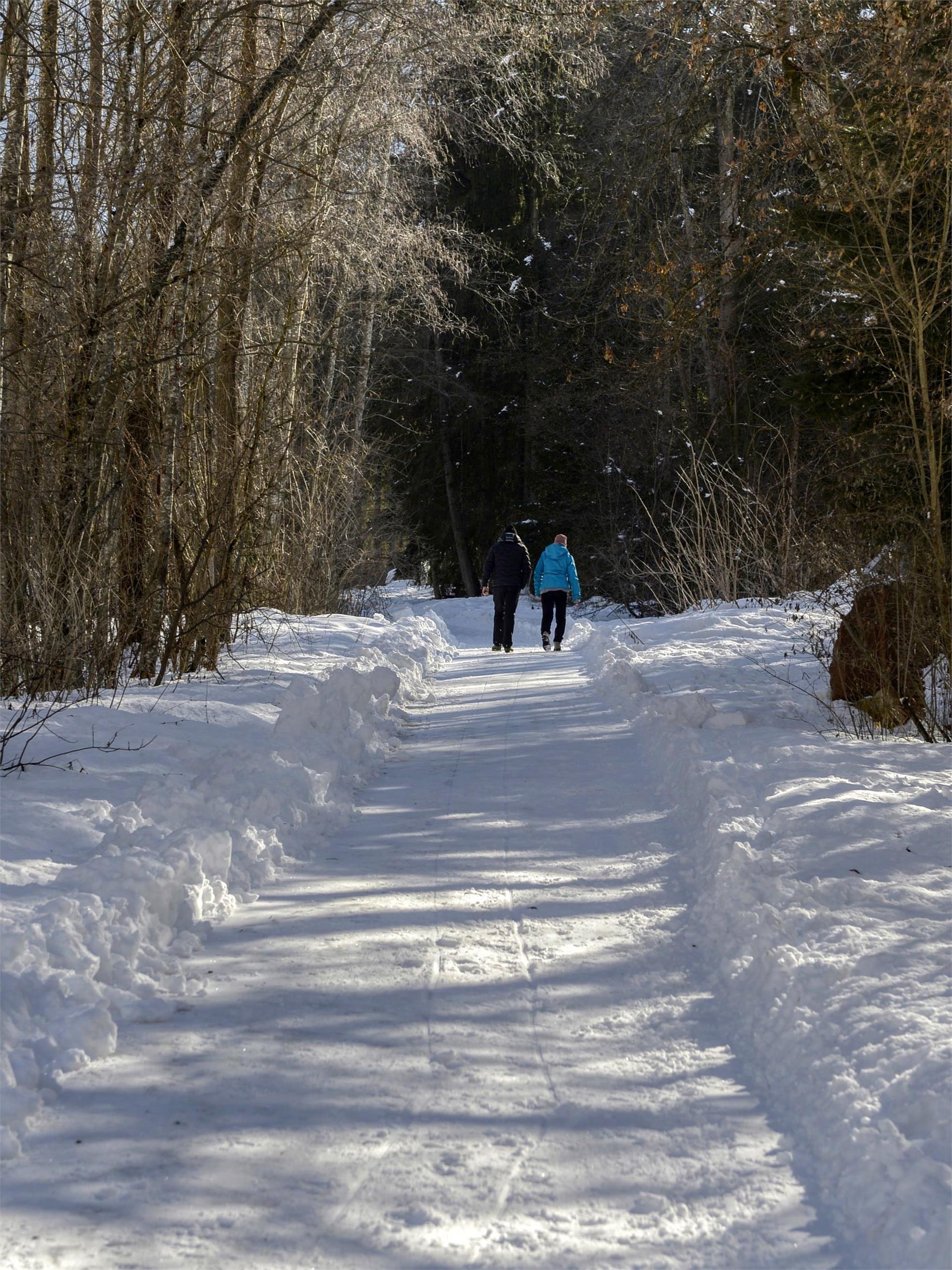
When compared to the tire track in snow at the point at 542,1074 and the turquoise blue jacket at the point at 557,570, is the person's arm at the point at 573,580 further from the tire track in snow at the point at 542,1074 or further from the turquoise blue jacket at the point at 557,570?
the tire track in snow at the point at 542,1074

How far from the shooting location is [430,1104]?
11.4 ft

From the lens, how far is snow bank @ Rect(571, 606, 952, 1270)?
3035 mm

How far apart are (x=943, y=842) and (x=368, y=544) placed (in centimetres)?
2059

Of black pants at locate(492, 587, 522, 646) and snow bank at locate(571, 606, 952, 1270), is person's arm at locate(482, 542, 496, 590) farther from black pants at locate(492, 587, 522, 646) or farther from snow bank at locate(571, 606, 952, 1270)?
snow bank at locate(571, 606, 952, 1270)

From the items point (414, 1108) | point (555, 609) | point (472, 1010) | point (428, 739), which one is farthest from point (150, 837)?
point (555, 609)

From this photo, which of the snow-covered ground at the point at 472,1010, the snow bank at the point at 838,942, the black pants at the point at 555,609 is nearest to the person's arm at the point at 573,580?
the black pants at the point at 555,609

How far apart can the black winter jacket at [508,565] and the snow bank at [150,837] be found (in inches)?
313

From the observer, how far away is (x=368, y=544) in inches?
1012

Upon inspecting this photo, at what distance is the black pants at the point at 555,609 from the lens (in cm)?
1894

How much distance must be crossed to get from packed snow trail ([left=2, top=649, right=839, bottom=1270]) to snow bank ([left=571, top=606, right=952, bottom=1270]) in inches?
5.7

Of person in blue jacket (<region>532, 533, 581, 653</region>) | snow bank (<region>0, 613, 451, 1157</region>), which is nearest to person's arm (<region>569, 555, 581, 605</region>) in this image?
person in blue jacket (<region>532, 533, 581, 653</region>)

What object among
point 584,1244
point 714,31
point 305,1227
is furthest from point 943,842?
point 714,31

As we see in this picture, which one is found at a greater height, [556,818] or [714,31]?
[714,31]

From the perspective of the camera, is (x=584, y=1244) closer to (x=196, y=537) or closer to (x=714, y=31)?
(x=714, y=31)
